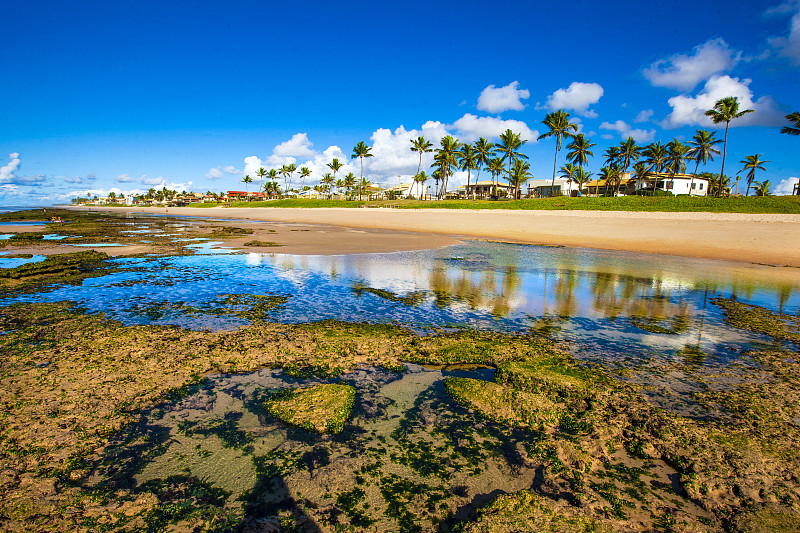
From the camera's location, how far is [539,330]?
7645 mm

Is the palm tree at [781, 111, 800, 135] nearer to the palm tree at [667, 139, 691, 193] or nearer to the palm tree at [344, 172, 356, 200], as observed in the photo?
the palm tree at [667, 139, 691, 193]

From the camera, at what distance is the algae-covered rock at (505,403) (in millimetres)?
4398

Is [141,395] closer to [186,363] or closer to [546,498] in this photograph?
[186,363]

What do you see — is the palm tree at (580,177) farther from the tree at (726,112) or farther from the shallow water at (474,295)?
the shallow water at (474,295)

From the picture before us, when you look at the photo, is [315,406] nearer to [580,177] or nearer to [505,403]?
[505,403]

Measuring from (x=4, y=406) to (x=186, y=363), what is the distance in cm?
189

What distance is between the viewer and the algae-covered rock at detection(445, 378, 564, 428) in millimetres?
4398

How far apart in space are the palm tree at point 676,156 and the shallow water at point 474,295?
2773 inches

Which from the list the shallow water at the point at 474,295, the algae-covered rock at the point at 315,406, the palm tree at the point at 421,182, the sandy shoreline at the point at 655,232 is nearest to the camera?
the algae-covered rock at the point at 315,406

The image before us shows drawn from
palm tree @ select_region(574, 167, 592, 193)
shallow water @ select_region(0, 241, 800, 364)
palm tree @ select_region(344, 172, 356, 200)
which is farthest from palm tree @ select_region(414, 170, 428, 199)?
shallow water @ select_region(0, 241, 800, 364)

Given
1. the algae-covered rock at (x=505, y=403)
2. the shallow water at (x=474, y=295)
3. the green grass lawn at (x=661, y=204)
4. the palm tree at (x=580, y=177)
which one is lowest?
the algae-covered rock at (x=505, y=403)

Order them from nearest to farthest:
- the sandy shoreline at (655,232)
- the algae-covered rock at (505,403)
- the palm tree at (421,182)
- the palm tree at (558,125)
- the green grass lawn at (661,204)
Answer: the algae-covered rock at (505,403)
the sandy shoreline at (655,232)
the green grass lawn at (661,204)
the palm tree at (558,125)
the palm tree at (421,182)

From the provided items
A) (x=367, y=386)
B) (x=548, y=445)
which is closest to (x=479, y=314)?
(x=367, y=386)

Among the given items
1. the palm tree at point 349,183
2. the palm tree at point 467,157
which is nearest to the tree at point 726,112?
the palm tree at point 467,157
